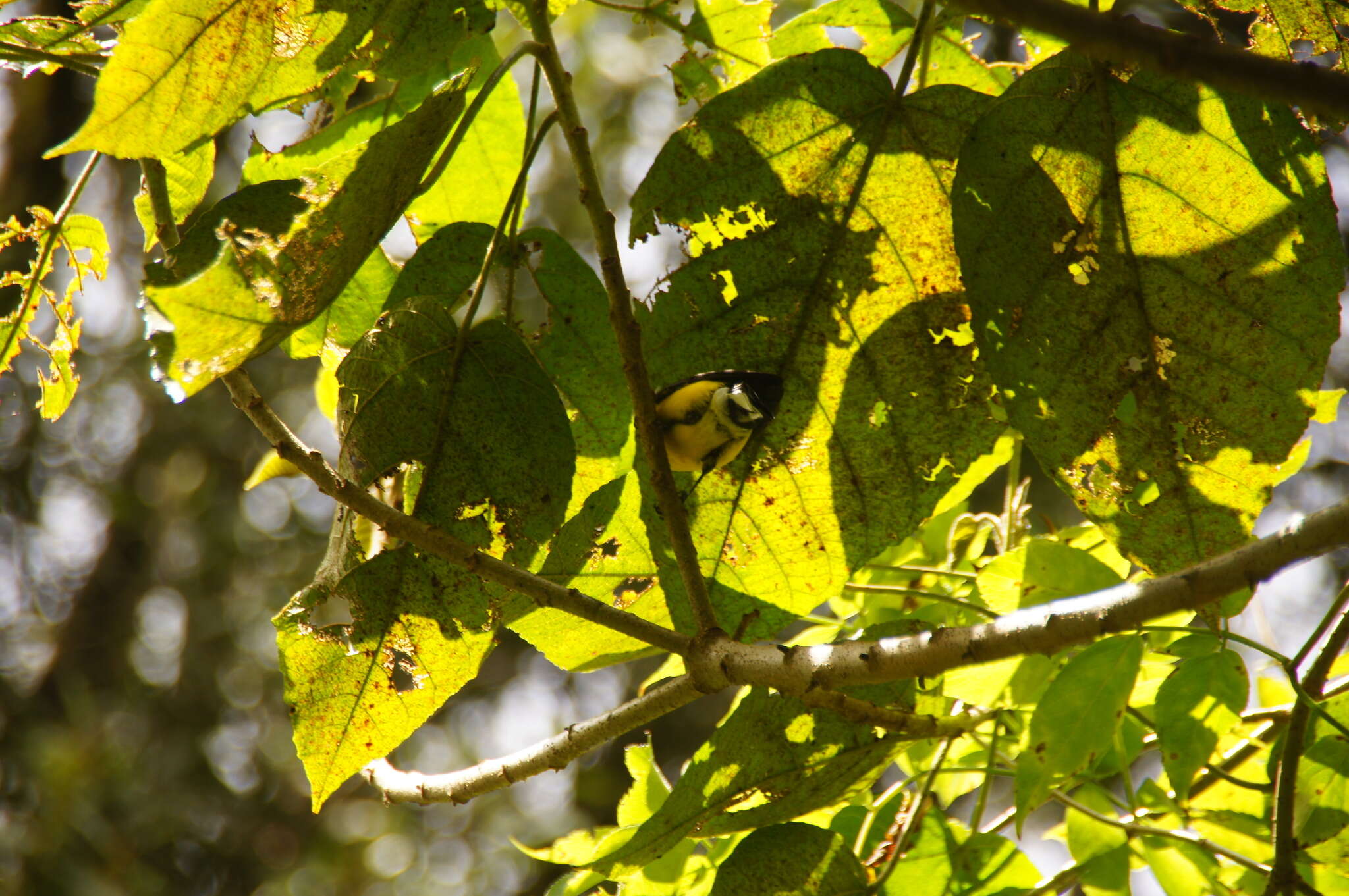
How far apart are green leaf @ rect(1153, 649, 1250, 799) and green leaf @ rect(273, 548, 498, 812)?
1.94ft

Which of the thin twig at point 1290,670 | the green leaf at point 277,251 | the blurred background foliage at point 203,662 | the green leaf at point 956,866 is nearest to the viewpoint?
the green leaf at point 277,251

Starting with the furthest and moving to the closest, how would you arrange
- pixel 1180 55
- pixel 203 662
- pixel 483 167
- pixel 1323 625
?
pixel 203 662 → pixel 483 167 → pixel 1323 625 → pixel 1180 55

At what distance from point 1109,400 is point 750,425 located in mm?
300

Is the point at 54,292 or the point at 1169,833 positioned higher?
the point at 54,292

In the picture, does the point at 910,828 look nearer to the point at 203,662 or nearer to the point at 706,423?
the point at 706,423

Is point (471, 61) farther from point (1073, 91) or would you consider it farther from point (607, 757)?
point (607, 757)

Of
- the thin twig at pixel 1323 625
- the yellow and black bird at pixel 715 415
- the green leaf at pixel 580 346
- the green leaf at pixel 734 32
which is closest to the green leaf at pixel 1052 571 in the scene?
the thin twig at pixel 1323 625

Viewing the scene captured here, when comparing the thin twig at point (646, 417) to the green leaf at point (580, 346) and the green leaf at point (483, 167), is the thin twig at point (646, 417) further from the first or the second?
the green leaf at point (483, 167)

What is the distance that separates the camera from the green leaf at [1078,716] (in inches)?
32.1

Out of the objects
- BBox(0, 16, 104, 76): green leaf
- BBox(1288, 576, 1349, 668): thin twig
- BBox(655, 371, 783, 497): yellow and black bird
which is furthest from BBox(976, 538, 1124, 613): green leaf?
BBox(0, 16, 104, 76): green leaf

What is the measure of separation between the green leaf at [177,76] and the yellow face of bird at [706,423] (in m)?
0.43

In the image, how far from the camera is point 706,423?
905mm

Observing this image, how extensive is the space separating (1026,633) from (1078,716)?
264 millimetres

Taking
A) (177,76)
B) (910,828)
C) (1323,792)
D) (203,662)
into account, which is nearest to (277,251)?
(177,76)
